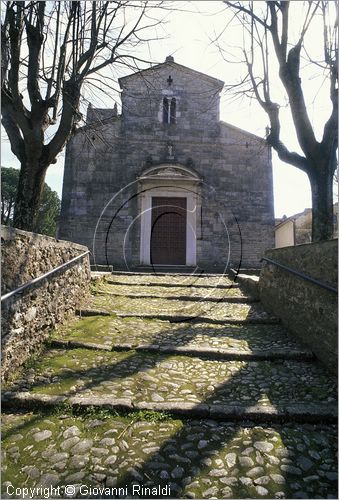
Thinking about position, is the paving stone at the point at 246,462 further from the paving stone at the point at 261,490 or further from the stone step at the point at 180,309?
the stone step at the point at 180,309

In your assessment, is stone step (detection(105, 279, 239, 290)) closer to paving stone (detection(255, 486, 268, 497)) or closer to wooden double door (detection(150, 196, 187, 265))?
wooden double door (detection(150, 196, 187, 265))

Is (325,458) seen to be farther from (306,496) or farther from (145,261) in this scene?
(145,261)

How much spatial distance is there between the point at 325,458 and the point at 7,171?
33155 mm

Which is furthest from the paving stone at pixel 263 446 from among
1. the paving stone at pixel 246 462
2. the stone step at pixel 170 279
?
the stone step at pixel 170 279

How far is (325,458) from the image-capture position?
2.30m

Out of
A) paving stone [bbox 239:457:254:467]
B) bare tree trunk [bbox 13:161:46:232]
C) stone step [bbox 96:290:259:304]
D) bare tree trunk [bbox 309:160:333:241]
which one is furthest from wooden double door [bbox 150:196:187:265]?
paving stone [bbox 239:457:254:467]

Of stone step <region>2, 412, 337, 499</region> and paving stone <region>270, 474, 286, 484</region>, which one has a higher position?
stone step <region>2, 412, 337, 499</region>

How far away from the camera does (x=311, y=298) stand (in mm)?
4066

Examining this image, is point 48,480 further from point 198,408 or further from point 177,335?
point 177,335

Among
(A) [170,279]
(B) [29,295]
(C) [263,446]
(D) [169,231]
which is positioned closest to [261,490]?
(C) [263,446]

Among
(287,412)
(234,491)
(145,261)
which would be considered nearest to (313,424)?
(287,412)

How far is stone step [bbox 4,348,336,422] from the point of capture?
2797mm

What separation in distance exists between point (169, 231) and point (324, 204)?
7523 millimetres

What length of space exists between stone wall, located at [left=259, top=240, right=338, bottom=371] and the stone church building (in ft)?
22.3
